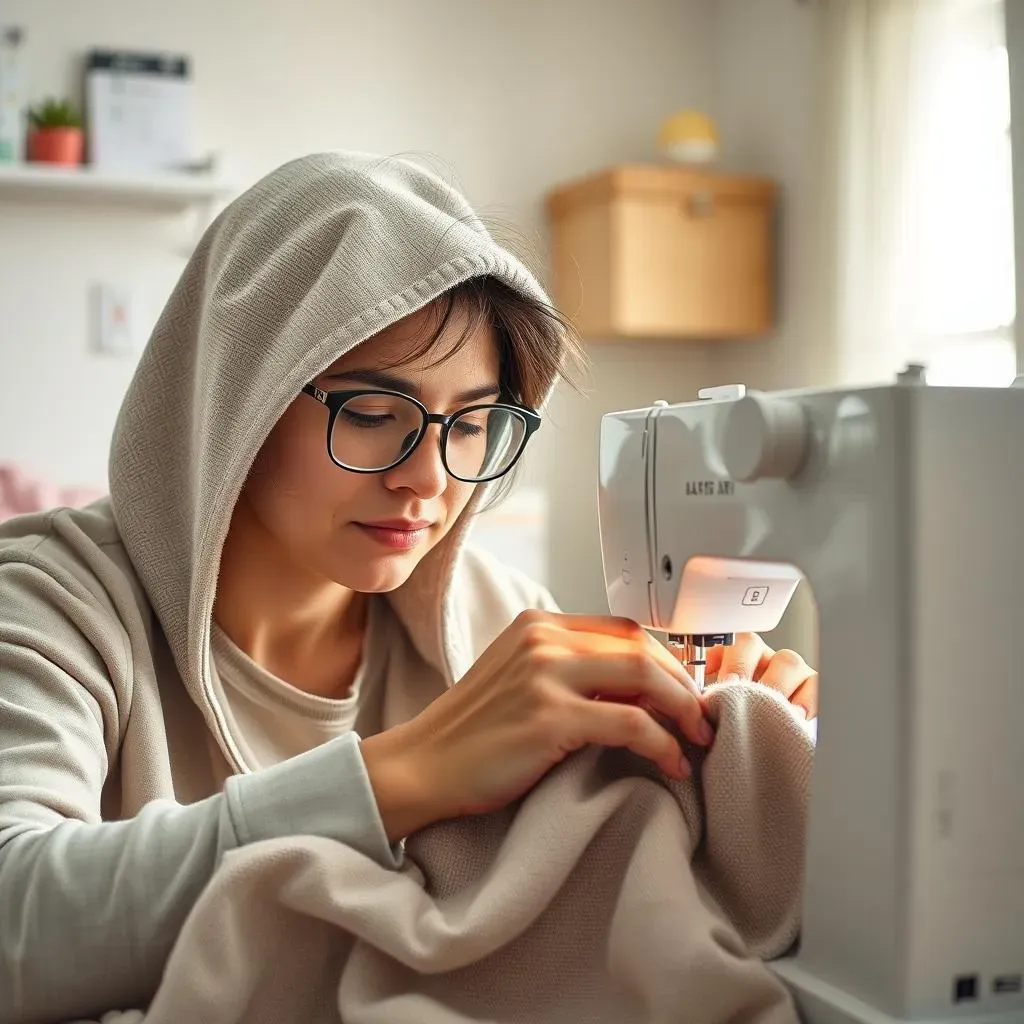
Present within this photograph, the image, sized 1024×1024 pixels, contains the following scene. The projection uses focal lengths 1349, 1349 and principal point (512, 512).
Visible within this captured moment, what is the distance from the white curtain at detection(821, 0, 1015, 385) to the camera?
329cm

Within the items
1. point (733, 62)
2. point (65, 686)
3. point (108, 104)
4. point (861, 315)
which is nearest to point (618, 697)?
point (65, 686)

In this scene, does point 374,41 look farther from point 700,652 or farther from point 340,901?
point 340,901

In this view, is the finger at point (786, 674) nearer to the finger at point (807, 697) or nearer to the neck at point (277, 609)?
the finger at point (807, 697)

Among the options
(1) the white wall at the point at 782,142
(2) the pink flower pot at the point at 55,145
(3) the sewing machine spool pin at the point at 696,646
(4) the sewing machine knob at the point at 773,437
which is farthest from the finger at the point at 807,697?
(2) the pink flower pot at the point at 55,145

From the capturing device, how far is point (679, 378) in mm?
4426

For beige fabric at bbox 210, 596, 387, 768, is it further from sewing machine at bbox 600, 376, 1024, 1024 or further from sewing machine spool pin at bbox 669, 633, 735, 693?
sewing machine at bbox 600, 376, 1024, 1024

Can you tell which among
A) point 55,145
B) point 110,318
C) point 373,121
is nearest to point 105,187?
point 55,145

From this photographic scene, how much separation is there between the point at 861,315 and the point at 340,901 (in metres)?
3.12

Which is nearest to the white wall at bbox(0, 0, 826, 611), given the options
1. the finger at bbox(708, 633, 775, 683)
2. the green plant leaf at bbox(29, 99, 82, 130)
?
the green plant leaf at bbox(29, 99, 82, 130)

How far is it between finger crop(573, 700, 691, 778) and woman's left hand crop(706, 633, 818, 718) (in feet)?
0.91

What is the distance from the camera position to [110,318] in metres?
3.76

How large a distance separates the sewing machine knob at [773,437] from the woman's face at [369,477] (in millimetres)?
474

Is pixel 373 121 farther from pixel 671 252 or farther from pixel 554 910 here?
pixel 554 910

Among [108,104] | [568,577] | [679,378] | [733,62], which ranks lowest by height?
[568,577]
